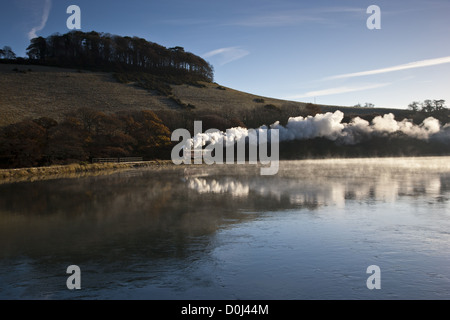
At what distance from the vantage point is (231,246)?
10891 mm

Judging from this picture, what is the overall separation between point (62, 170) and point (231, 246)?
37.7 meters

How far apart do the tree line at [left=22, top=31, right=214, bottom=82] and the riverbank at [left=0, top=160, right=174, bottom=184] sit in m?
75.2

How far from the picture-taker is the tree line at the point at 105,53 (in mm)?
123125

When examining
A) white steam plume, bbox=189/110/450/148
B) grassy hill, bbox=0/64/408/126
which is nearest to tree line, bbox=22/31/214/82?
grassy hill, bbox=0/64/408/126

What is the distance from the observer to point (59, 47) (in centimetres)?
12694

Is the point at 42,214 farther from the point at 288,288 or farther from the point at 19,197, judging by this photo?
the point at 288,288

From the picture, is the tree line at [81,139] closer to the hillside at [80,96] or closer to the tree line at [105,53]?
the hillside at [80,96]

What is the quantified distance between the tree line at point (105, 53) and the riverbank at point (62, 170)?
75243 mm

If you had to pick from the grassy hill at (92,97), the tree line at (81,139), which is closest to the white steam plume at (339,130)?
the tree line at (81,139)

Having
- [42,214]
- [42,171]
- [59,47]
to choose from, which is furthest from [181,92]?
[42,214]

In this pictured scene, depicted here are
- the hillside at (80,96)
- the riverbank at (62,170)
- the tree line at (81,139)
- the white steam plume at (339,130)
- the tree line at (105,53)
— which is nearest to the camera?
the riverbank at (62,170)

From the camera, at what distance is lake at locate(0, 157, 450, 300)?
7.81 m

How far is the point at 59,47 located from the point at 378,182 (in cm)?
12378

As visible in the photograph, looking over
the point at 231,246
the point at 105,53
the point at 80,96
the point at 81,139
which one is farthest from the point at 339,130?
the point at 105,53
